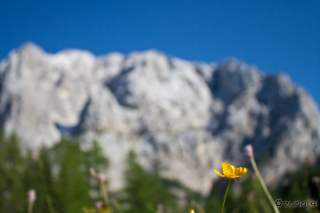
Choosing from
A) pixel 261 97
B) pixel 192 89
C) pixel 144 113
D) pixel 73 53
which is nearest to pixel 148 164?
pixel 144 113

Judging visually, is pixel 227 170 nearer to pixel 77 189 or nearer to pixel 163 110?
pixel 77 189

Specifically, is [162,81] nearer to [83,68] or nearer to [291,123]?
[83,68]

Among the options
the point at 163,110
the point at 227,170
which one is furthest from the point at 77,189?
the point at 163,110

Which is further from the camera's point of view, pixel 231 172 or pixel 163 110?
pixel 163 110

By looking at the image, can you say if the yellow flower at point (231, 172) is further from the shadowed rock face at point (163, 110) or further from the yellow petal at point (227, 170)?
the shadowed rock face at point (163, 110)

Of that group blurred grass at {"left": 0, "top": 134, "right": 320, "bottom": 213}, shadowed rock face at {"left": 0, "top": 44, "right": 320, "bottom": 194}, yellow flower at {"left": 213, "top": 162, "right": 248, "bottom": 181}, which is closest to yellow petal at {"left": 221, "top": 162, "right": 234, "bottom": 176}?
yellow flower at {"left": 213, "top": 162, "right": 248, "bottom": 181}

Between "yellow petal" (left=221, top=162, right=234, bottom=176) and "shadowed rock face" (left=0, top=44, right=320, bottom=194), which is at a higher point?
"shadowed rock face" (left=0, top=44, right=320, bottom=194)

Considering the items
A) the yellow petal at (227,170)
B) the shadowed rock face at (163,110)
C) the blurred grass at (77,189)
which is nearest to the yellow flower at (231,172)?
the yellow petal at (227,170)

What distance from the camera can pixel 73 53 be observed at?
12350 centimetres

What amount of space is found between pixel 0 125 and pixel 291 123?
289 feet

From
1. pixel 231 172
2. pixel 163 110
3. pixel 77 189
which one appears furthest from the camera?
pixel 163 110

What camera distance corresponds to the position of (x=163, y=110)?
331 feet

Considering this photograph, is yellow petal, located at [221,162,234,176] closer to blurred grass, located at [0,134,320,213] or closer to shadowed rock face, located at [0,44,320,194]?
blurred grass, located at [0,134,320,213]

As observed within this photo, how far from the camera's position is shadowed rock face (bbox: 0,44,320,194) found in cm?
8675
